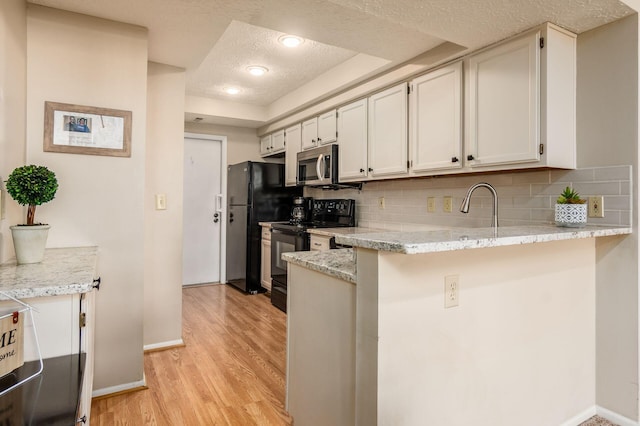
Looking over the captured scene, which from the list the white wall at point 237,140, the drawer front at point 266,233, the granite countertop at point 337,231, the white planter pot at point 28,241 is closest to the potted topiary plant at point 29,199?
the white planter pot at point 28,241

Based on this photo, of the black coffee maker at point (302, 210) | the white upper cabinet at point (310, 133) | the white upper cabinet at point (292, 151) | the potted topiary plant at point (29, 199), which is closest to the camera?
the potted topiary plant at point (29, 199)

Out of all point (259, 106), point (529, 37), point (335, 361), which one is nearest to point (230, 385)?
point (335, 361)

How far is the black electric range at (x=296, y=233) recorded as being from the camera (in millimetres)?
3752

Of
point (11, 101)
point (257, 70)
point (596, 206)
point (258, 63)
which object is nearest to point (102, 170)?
point (11, 101)

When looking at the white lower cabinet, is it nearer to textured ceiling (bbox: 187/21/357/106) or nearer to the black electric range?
textured ceiling (bbox: 187/21/357/106)

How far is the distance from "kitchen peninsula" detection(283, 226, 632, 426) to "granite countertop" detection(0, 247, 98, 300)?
84 centimetres

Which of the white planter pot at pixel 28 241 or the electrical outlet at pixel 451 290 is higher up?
the white planter pot at pixel 28 241

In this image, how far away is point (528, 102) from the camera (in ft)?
6.53

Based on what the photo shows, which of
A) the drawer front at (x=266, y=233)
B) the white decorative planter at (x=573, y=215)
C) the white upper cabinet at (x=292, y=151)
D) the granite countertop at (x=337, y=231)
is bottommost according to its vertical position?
the drawer front at (x=266, y=233)

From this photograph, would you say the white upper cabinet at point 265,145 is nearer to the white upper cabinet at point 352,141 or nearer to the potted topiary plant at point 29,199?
the white upper cabinet at point 352,141

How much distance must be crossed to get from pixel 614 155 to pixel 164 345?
3203 millimetres

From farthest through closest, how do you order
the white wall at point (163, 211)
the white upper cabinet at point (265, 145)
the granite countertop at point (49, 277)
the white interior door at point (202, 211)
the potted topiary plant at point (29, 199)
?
1. the white upper cabinet at point (265, 145)
2. the white interior door at point (202, 211)
3. the white wall at point (163, 211)
4. the potted topiary plant at point (29, 199)
5. the granite countertop at point (49, 277)

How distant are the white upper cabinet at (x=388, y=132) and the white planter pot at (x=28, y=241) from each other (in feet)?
7.55

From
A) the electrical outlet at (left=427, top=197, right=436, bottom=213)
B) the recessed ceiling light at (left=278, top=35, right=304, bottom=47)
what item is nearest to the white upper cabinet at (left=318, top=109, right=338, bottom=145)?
the recessed ceiling light at (left=278, top=35, right=304, bottom=47)
